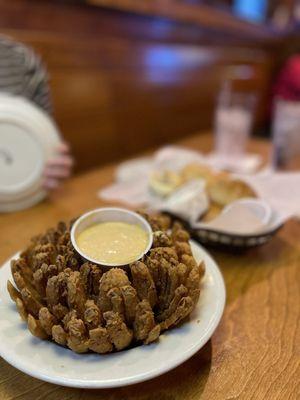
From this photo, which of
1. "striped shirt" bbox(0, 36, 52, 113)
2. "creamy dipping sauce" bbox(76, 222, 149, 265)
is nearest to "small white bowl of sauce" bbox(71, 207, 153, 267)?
"creamy dipping sauce" bbox(76, 222, 149, 265)

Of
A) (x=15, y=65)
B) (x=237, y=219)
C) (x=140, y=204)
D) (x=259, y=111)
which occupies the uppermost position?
(x=15, y=65)

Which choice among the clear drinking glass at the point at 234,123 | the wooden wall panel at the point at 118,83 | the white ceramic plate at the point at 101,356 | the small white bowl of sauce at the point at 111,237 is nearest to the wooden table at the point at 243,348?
the white ceramic plate at the point at 101,356

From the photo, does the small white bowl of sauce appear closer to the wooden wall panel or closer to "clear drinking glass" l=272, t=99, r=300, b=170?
"clear drinking glass" l=272, t=99, r=300, b=170

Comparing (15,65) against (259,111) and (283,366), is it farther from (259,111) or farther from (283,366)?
(259,111)


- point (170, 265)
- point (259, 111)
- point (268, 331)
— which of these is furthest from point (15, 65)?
point (259, 111)

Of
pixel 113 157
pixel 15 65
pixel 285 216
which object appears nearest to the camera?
pixel 285 216

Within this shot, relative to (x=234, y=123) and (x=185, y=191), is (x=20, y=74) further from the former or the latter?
(x=234, y=123)

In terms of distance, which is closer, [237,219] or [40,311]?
[40,311]
